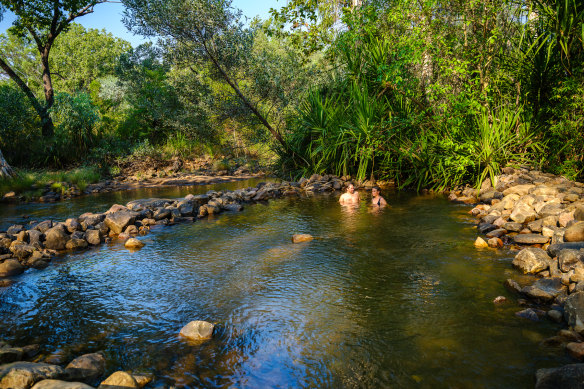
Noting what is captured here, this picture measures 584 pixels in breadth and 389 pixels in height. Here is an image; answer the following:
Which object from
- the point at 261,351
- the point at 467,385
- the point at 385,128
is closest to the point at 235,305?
the point at 261,351

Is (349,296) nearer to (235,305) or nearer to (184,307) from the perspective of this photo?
(235,305)

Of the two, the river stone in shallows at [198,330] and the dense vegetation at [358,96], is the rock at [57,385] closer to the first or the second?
the river stone in shallows at [198,330]

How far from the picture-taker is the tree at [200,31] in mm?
13201

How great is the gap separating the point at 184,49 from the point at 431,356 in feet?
43.7

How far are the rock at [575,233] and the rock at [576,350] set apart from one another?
2.55 meters

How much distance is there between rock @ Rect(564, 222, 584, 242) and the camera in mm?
5422

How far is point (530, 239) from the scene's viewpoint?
20.5 ft

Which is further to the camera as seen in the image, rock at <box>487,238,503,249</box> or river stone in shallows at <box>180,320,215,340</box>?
rock at <box>487,238,503,249</box>

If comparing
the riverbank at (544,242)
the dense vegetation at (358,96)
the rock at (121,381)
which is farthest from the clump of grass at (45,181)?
the riverbank at (544,242)

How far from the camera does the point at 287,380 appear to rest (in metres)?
3.40

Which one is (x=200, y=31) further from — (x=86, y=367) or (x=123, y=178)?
(x=86, y=367)

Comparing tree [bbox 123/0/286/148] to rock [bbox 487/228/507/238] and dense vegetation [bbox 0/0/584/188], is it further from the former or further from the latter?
rock [bbox 487/228/507/238]

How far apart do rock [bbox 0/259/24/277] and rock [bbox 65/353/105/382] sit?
146 inches

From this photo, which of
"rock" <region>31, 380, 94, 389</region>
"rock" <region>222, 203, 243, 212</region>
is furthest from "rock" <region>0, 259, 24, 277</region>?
"rock" <region>222, 203, 243, 212</region>
